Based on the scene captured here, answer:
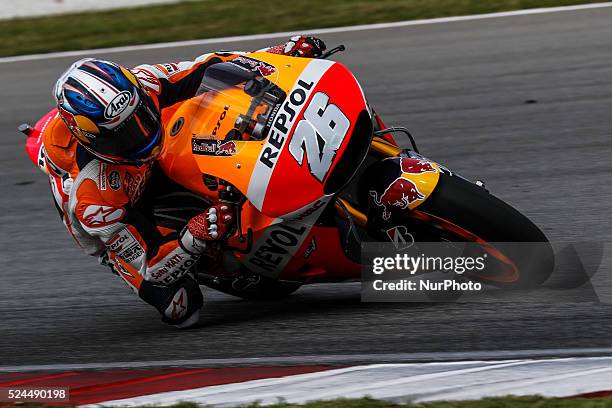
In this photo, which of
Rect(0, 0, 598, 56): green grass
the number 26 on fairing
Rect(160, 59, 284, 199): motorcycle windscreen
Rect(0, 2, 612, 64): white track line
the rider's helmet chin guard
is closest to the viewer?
the number 26 on fairing

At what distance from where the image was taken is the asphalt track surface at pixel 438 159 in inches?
183

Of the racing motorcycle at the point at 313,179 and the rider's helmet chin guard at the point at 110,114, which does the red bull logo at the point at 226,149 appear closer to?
the racing motorcycle at the point at 313,179

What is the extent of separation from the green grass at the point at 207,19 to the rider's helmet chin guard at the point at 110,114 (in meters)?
5.56

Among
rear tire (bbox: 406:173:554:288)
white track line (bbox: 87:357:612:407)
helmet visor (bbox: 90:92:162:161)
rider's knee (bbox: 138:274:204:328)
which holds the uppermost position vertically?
helmet visor (bbox: 90:92:162:161)

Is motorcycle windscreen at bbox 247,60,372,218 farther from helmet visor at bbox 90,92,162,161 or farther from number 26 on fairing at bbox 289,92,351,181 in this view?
helmet visor at bbox 90,92,162,161

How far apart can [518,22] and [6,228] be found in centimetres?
495

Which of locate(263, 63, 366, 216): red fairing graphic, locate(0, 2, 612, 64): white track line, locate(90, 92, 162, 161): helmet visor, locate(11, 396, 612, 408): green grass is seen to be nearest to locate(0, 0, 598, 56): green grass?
locate(0, 2, 612, 64): white track line

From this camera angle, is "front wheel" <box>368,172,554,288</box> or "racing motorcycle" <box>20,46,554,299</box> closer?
"racing motorcycle" <box>20,46,554,299</box>

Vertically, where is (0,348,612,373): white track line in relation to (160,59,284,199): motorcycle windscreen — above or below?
below

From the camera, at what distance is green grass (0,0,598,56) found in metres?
9.87

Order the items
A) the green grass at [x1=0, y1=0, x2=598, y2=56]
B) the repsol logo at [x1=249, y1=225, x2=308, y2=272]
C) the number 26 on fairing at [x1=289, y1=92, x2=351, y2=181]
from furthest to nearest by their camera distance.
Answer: the green grass at [x1=0, y1=0, x2=598, y2=56] < the repsol logo at [x1=249, y1=225, x2=308, y2=272] < the number 26 on fairing at [x1=289, y1=92, x2=351, y2=181]

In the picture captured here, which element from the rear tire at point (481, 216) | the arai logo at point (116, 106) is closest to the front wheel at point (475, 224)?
the rear tire at point (481, 216)

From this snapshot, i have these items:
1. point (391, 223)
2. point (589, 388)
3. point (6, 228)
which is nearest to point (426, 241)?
point (391, 223)

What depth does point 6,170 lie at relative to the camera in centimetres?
777
